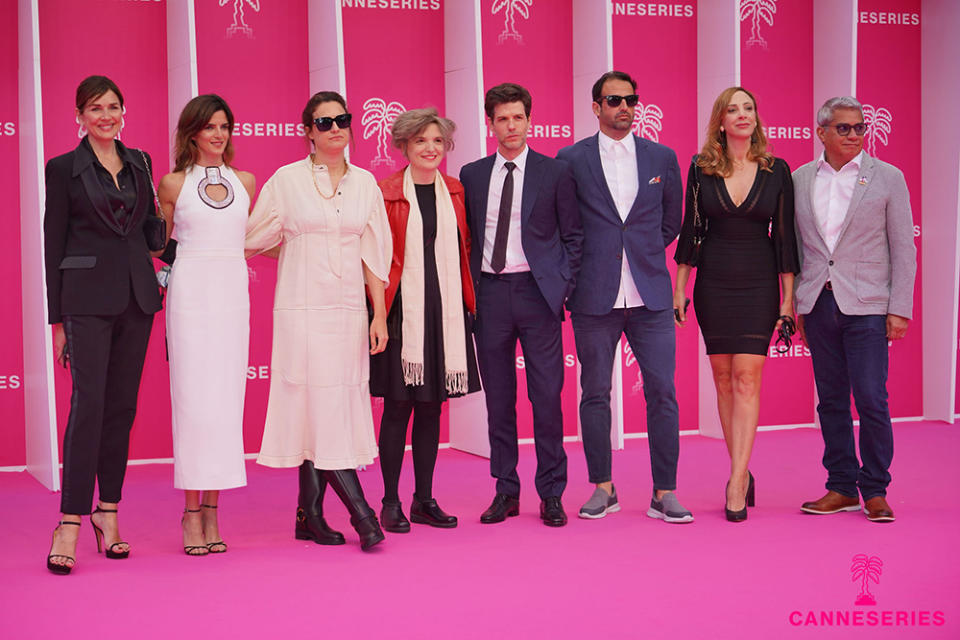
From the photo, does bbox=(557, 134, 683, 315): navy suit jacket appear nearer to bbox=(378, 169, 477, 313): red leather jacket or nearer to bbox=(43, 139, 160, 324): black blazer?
bbox=(378, 169, 477, 313): red leather jacket

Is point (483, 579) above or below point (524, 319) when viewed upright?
below

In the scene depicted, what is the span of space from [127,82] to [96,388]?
2.83 meters

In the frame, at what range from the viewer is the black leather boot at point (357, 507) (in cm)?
369

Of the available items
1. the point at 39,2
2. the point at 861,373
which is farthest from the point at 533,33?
the point at 861,373

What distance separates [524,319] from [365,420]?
77 centimetres

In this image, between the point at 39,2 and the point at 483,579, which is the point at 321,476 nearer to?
the point at 483,579

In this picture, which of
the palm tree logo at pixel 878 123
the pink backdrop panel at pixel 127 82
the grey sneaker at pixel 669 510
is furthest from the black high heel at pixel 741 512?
the palm tree logo at pixel 878 123

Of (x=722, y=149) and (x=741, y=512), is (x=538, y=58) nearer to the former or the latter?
(x=722, y=149)

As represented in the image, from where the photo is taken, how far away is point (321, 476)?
3914mm

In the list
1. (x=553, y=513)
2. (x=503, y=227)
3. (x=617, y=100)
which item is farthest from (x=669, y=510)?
(x=617, y=100)

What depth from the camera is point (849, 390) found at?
421 centimetres

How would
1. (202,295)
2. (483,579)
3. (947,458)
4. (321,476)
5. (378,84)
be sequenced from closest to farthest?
(483,579) → (202,295) → (321,476) → (947,458) → (378,84)

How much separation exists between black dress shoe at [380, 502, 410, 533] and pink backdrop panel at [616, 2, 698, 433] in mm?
2866

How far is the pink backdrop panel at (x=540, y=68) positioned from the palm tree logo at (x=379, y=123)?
673 millimetres
